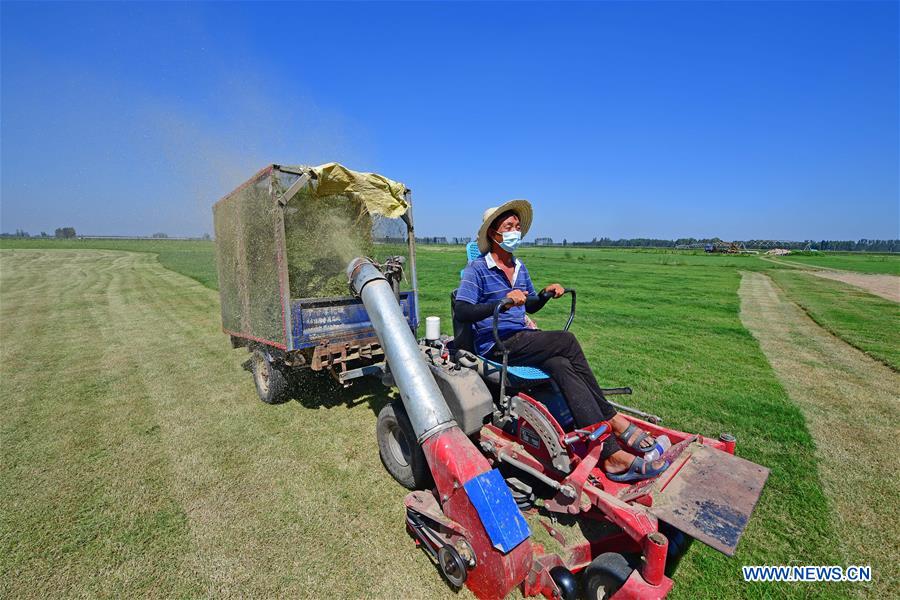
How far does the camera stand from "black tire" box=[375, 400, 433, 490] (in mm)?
3510

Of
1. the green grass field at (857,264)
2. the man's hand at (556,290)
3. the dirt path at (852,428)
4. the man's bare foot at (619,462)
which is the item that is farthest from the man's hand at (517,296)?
the green grass field at (857,264)

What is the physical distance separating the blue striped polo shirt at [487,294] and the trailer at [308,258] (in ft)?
3.67

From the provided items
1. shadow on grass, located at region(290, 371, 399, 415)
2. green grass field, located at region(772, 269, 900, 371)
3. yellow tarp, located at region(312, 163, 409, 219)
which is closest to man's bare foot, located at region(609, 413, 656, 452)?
shadow on grass, located at region(290, 371, 399, 415)

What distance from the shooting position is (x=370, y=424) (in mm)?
5020

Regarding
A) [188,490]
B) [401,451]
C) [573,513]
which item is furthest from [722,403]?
[188,490]

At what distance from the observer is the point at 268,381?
5438 mm

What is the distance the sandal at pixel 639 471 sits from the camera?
297 cm

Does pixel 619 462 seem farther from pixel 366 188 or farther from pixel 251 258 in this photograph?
pixel 251 258

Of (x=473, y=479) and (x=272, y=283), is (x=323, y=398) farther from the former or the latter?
(x=473, y=479)

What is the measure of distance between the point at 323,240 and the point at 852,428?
719 cm

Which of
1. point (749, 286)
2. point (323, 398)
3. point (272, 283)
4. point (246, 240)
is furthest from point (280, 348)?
point (749, 286)
